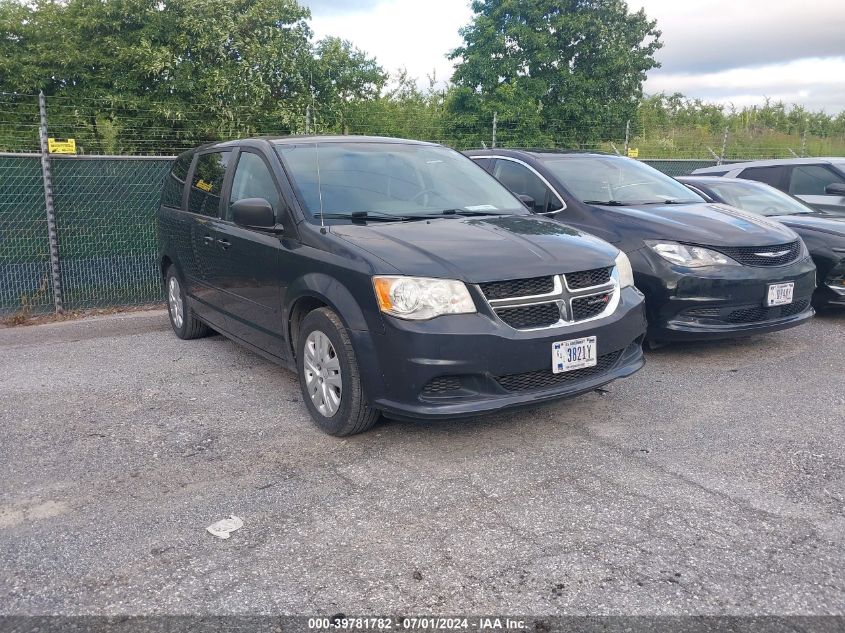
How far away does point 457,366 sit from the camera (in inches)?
141

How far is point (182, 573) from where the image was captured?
8.98 ft

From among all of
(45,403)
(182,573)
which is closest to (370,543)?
(182,573)

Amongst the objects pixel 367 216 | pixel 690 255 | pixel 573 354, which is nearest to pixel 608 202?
pixel 690 255

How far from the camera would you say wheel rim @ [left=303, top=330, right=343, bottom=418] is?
400cm

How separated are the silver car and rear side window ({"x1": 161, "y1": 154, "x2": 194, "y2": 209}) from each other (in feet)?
22.2

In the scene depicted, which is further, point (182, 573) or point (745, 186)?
point (745, 186)

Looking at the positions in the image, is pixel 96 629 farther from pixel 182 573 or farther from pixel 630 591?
pixel 630 591

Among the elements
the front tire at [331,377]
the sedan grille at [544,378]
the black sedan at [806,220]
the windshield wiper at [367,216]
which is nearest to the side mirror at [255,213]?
the windshield wiper at [367,216]

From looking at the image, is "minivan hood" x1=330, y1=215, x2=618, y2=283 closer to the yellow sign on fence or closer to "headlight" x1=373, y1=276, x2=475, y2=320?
"headlight" x1=373, y1=276, x2=475, y2=320

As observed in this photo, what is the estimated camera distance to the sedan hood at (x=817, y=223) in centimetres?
692

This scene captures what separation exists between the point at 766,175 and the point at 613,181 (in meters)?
3.94

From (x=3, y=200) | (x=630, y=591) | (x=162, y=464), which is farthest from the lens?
(x=3, y=200)

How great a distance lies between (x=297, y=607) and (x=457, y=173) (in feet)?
11.2

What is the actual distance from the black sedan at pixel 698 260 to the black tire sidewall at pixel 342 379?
2.24m
